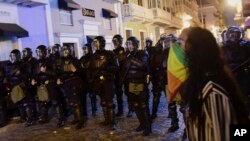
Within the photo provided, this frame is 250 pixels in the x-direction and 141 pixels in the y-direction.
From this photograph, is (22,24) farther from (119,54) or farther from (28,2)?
(119,54)

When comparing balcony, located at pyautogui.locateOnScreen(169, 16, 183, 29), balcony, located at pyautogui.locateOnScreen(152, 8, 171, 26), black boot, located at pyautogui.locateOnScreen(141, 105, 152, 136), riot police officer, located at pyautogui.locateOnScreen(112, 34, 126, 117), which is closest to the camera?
black boot, located at pyautogui.locateOnScreen(141, 105, 152, 136)

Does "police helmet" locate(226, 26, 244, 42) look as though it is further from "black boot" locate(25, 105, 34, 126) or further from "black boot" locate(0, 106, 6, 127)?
"black boot" locate(0, 106, 6, 127)

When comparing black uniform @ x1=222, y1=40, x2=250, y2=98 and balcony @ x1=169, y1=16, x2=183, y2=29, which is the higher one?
balcony @ x1=169, y1=16, x2=183, y2=29

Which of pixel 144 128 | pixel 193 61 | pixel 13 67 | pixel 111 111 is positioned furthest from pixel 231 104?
pixel 13 67

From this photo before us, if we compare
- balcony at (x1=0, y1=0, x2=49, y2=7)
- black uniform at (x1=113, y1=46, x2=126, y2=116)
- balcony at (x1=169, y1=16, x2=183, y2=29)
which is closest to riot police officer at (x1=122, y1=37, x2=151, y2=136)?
black uniform at (x1=113, y1=46, x2=126, y2=116)

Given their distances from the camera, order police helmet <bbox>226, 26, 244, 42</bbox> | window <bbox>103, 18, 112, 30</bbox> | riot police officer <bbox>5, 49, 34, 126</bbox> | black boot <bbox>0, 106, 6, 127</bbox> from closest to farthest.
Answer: police helmet <bbox>226, 26, 244, 42</bbox> → riot police officer <bbox>5, 49, 34, 126</bbox> → black boot <bbox>0, 106, 6, 127</bbox> → window <bbox>103, 18, 112, 30</bbox>

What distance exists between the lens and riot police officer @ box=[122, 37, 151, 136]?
7.25 m

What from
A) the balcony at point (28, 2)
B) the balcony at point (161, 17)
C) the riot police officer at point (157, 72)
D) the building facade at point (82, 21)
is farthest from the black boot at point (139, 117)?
the balcony at point (161, 17)

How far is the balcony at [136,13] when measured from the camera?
2364 centimetres

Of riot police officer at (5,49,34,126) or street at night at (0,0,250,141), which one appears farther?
riot police officer at (5,49,34,126)

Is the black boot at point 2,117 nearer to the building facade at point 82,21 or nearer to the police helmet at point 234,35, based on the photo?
the building facade at point 82,21

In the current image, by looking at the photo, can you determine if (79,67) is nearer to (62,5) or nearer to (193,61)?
(193,61)

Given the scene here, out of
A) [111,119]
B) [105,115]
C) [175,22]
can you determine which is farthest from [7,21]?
[175,22]

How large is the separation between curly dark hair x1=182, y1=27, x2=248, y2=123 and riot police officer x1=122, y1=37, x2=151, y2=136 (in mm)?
4502
